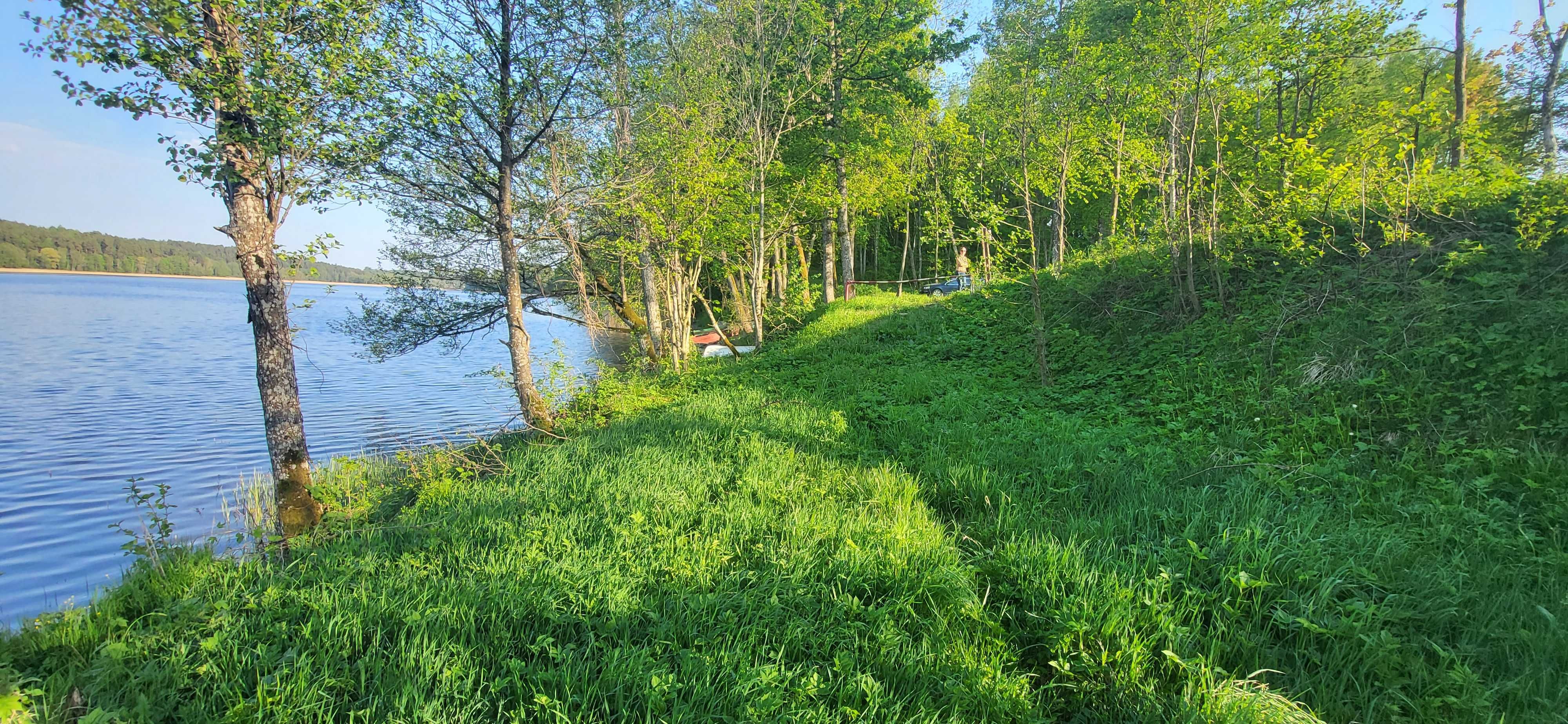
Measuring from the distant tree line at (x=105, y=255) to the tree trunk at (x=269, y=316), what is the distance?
3040 inches

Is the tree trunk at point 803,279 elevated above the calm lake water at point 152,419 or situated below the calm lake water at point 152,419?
above

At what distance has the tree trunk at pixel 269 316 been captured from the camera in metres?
5.24

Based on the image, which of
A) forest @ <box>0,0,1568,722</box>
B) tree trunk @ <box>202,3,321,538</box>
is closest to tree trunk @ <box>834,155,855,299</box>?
forest @ <box>0,0,1568,722</box>

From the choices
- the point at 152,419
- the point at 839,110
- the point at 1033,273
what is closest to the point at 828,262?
the point at 839,110

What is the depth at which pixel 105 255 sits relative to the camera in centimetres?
9438

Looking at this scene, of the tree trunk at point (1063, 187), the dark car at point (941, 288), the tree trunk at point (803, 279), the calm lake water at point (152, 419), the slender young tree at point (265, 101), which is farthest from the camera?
the dark car at point (941, 288)

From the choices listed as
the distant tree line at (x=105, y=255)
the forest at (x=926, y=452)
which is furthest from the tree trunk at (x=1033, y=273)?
the distant tree line at (x=105, y=255)

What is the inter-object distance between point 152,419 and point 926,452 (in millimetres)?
15372

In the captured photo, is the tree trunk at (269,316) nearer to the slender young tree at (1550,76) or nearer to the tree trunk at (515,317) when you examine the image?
the tree trunk at (515,317)

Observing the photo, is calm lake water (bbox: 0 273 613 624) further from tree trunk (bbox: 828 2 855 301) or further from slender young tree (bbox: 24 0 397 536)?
tree trunk (bbox: 828 2 855 301)

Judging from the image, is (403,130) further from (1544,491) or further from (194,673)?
(1544,491)

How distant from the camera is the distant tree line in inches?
3123

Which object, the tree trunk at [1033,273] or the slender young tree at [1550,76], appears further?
the slender young tree at [1550,76]

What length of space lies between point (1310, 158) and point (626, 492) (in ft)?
26.4
